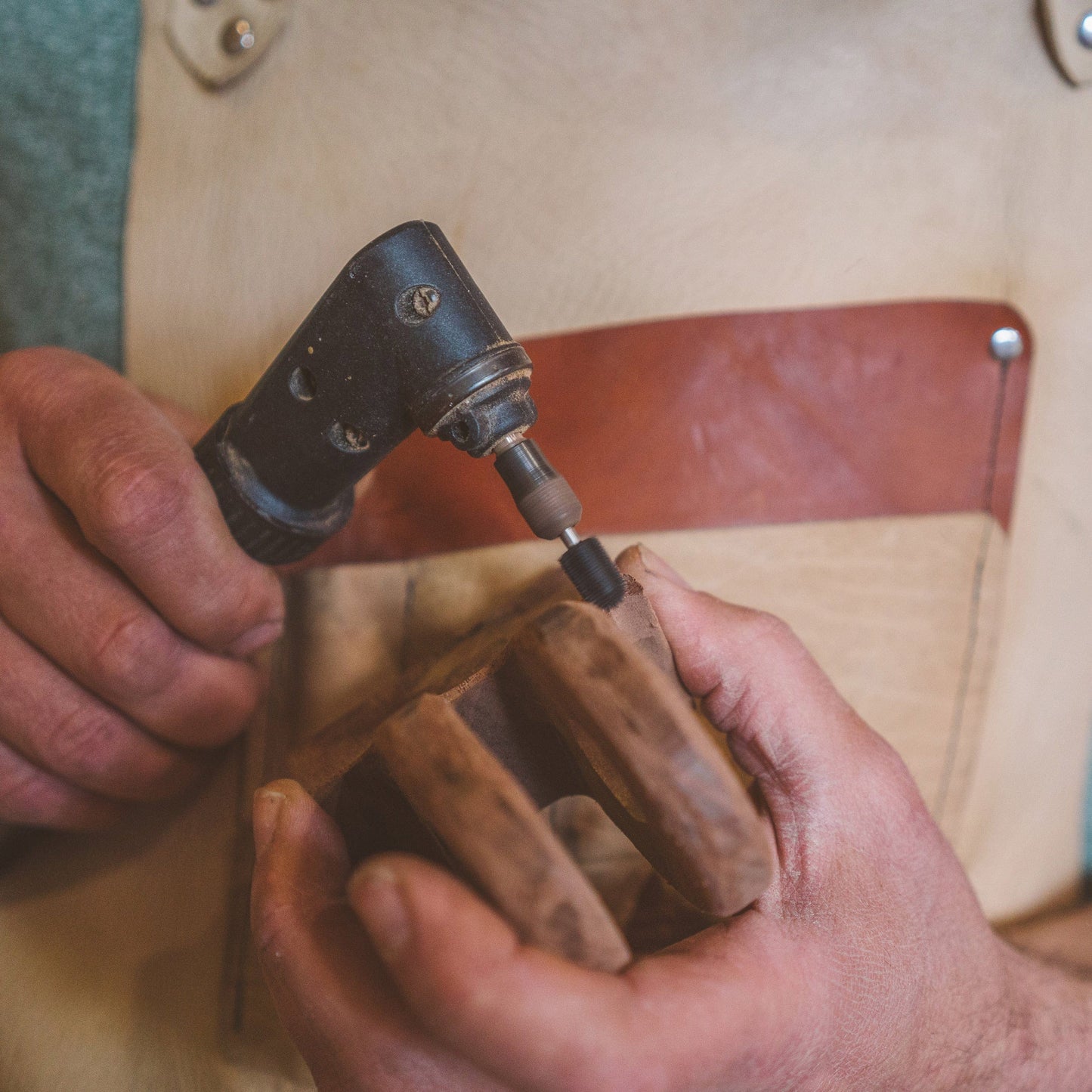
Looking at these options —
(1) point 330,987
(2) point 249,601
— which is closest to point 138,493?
(2) point 249,601

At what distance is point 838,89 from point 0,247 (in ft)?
2.64

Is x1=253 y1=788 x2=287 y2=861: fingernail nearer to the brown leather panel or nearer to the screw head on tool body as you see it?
the brown leather panel

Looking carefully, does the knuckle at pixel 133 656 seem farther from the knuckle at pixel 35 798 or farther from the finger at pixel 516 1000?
the finger at pixel 516 1000

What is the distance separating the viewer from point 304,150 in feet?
2.53

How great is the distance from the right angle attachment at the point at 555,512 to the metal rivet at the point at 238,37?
52cm

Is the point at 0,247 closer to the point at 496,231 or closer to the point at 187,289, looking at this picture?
the point at 187,289

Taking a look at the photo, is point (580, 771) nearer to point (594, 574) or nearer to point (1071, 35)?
point (594, 574)

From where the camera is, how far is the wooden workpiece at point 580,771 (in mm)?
348

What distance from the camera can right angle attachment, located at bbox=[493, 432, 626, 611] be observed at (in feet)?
1.61

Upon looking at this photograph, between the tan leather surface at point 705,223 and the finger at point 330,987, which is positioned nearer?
the finger at point 330,987

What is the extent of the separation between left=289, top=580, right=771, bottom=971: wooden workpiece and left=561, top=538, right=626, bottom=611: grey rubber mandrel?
0.23 feet

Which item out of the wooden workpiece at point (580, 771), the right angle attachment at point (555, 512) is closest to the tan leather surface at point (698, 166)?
the right angle attachment at point (555, 512)

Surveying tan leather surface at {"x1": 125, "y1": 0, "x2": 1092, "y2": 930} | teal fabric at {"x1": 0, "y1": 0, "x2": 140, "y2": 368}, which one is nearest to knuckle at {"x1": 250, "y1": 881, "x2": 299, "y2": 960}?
tan leather surface at {"x1": 125, "y1": 0, "x2": 1092, "y2": 930}

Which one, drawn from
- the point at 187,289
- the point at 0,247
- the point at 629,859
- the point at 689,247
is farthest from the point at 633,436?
the point at 0,247
